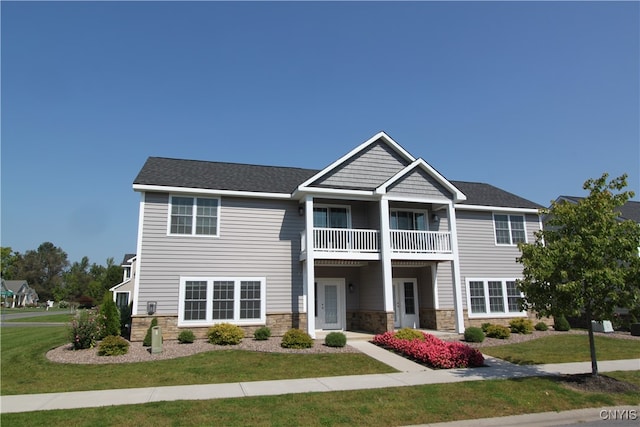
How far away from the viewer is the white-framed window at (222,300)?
1593 centimetres

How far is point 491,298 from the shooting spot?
66.1 feet

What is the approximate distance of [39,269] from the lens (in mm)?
103062

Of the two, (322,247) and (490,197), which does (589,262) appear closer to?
(322,247)

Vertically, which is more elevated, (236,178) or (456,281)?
(236,178)

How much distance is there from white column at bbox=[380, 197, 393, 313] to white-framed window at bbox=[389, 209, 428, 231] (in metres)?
2.12

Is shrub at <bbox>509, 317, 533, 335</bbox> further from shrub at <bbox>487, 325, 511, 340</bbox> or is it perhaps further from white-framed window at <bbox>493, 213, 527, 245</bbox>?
white-framed window at <bbox>493, 213, 527, 245</bbox>

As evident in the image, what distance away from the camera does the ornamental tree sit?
31.3ft

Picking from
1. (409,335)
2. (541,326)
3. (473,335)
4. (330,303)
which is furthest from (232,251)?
(541,326)

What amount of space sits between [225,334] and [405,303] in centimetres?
930

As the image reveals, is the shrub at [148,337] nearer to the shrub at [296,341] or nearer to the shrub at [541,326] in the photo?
the shrub at [296,341]

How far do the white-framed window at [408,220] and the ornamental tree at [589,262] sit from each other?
9.08 metres

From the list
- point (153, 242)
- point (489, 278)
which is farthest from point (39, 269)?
point (489, 278)

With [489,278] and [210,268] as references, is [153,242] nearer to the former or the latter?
[210,268]

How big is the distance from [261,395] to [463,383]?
474 cm
